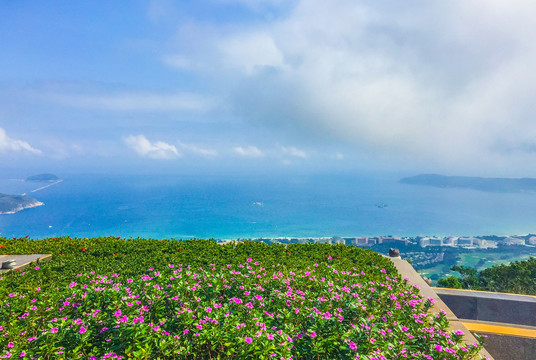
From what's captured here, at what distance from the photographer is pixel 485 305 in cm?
650

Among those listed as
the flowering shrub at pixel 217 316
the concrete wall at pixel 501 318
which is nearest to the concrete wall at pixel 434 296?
the concrete wall at pixel 501 318

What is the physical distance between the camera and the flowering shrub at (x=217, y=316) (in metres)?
3.03

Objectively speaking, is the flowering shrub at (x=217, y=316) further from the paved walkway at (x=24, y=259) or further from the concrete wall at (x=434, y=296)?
the paved walkway at (x=24, y=259)

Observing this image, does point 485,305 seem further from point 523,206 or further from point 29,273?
point 523,206

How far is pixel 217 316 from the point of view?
133 inches

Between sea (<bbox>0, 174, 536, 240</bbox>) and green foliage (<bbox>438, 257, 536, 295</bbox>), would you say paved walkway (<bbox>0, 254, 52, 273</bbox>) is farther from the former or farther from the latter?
sea (<bbox>0, 174, 536, 240</bbox>)

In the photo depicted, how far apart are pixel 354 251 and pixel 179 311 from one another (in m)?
5.61

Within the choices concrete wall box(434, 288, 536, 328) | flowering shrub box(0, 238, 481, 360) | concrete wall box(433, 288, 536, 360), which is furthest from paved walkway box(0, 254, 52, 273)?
concrete wall box(434, 288, 536, 328)

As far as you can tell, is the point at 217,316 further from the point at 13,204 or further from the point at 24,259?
the point at 13,204

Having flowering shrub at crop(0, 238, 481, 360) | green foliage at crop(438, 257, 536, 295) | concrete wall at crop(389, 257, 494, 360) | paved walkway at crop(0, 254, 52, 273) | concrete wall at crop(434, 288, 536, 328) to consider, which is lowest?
green foliage at crop(438, 257, 536, 295)

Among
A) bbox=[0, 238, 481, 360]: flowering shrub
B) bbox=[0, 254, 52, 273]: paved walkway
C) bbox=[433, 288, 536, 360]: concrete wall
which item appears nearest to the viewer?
bbox=[0, 238, 481, 360]: flowering shrub

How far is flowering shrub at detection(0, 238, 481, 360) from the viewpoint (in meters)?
3.03

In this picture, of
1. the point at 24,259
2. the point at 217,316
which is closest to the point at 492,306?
the point at 217,316

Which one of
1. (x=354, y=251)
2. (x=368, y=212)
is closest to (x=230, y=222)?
(x=368, y=212)
